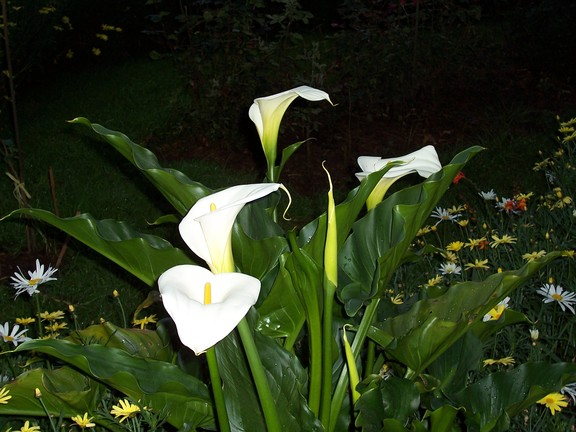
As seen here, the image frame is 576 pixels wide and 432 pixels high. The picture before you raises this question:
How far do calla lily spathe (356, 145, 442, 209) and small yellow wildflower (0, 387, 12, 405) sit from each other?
86 cm

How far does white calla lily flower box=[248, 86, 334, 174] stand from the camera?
5.42 feet

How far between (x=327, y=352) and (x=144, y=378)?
369mm

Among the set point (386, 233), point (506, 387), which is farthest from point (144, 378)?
point (506, 387)

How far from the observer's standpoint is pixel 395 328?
177 cm

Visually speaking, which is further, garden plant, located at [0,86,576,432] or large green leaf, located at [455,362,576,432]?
large green leaf, located at [455,362,576,432]

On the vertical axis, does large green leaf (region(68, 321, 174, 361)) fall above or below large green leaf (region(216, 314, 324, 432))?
below

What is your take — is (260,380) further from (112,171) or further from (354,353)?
(112,171)

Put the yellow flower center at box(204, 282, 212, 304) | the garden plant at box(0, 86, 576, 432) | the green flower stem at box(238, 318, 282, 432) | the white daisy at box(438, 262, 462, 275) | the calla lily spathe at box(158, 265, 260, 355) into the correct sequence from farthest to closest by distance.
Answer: the white daisy at box(438, 262, 462, 275) → the garden plant at box(0, 86, 576, 432) → the green flower stem at box(238, 318, 282, 432) → the yellow flower center at box(204, 282, 212, 304) → the calla lily spathe at box(158, 265, 260, 355)

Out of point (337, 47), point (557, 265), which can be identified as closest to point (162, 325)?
point (557, 265)

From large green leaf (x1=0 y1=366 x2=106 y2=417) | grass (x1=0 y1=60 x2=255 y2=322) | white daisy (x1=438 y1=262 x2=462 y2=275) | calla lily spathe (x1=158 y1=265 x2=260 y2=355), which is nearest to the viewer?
calla lily spathe (x1=158 y1=265 x2=260 y2=355)

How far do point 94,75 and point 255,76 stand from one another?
6.81ft

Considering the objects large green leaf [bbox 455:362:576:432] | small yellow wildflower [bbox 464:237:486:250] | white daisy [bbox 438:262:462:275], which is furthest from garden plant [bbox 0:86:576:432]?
small yellow wildflower [bbox 464:237:486:250]

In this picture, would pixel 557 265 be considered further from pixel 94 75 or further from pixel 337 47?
pixel 94 75

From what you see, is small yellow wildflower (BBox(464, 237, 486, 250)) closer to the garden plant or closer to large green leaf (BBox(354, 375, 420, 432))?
the garden plant
